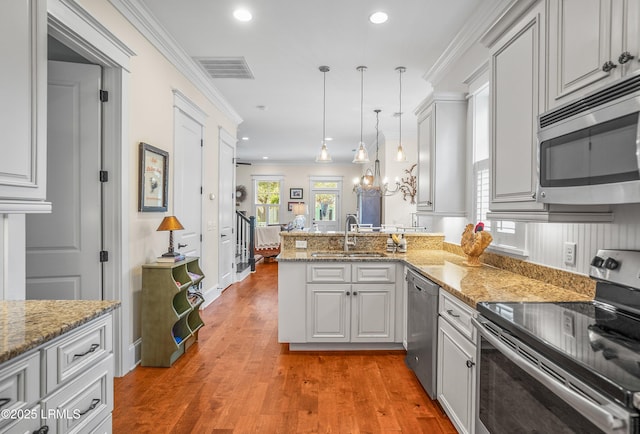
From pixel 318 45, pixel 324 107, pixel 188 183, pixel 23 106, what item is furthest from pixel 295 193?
pixel 23 106

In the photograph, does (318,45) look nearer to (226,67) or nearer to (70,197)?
(226,67)

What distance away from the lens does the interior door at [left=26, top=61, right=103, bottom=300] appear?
2.59m

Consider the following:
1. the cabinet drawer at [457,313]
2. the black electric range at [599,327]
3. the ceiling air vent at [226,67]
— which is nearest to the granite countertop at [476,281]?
the cabinet drawer at [457,313]

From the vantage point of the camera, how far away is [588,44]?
4.50 ft

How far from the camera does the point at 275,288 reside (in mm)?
5906

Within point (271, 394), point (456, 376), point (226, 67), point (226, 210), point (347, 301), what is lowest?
point (271, 394)

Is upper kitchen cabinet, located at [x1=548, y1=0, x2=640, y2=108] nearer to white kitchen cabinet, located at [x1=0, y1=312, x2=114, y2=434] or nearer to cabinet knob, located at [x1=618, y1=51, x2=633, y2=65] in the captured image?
cabinet knob, located at [x1=618, y1=51, x2=633, y2=65]

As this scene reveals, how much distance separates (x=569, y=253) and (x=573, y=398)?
3.73ft

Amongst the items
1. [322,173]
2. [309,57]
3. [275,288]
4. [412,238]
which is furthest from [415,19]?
[322,173]

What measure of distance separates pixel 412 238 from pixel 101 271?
9.40ft

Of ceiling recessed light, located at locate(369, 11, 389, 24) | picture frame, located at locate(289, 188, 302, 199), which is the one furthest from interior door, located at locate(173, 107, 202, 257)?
picture frame, located at locate(289, 188, 302, 199)

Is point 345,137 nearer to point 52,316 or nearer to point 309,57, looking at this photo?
point 309,57

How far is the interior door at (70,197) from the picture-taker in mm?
2594

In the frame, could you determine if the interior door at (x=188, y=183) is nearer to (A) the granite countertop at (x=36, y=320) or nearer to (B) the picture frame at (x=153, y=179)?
(B) the picture frame at (x=153, y=179)
